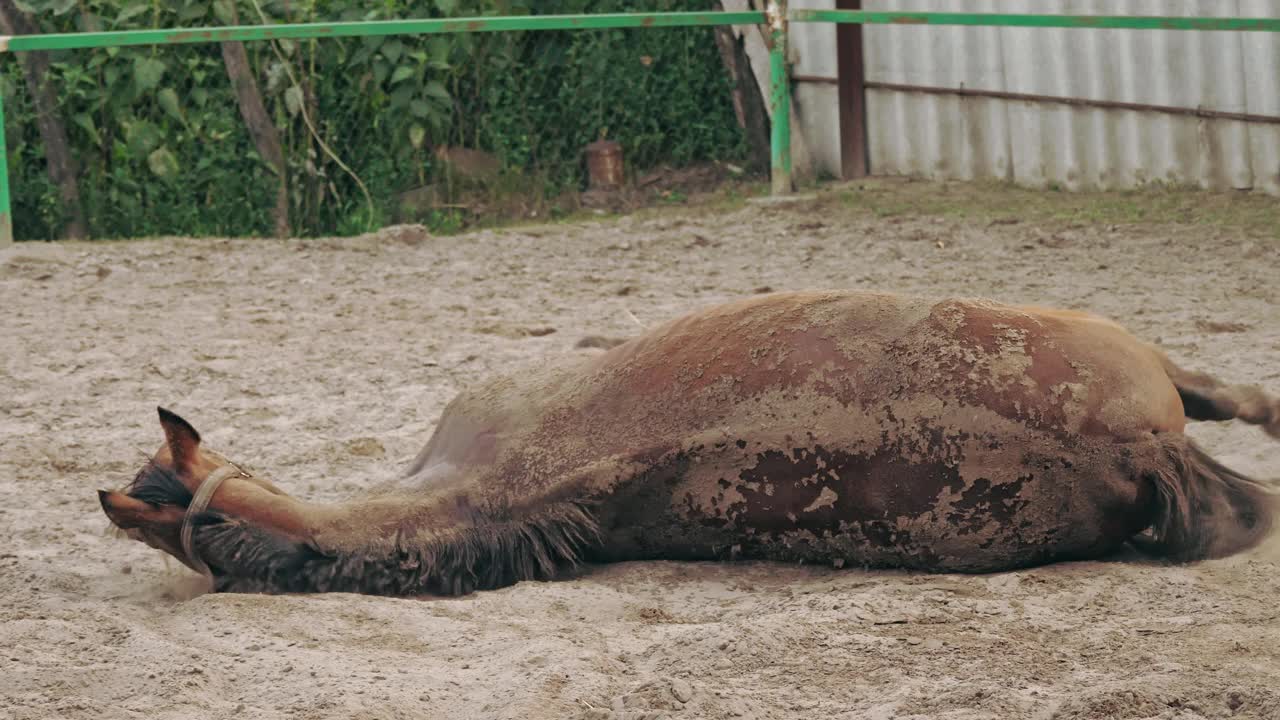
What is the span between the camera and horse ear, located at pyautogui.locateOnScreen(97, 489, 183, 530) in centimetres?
292

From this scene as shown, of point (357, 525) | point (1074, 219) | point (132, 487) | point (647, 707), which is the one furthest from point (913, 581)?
point (1074, 219)

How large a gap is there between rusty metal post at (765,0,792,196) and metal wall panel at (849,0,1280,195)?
3.86ft

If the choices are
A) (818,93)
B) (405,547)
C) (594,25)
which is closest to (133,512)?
(405,547)

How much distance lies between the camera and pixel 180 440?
118 inches

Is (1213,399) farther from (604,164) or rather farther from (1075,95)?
(604,164)

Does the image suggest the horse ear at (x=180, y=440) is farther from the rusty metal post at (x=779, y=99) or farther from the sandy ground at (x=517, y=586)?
the rusty metal post at (x=779, y=99)

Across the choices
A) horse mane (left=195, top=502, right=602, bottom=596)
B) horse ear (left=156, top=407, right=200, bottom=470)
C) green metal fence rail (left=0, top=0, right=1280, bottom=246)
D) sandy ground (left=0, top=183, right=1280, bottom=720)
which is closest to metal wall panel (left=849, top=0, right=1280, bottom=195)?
green metal fence rail (left=0, top=0, right=1280, bottom=246)

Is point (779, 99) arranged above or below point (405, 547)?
above

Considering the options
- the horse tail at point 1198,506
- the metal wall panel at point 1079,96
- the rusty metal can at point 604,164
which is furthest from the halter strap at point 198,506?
the rusty metal can at point 604,164

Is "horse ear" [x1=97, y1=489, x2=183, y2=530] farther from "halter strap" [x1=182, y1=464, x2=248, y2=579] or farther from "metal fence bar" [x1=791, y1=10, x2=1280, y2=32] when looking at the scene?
"metal fence bar" [x1=791, y1=10, x2=1280, y2=32]

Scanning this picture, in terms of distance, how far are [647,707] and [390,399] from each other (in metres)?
2.63

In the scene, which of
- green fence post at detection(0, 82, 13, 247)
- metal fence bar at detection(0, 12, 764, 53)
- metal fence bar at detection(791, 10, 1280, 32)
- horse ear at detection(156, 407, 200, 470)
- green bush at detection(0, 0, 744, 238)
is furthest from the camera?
green bush at detection(0, 0, 744, 238)

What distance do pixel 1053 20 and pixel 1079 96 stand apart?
4.15 feet

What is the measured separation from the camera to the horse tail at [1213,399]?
11.4 feet
